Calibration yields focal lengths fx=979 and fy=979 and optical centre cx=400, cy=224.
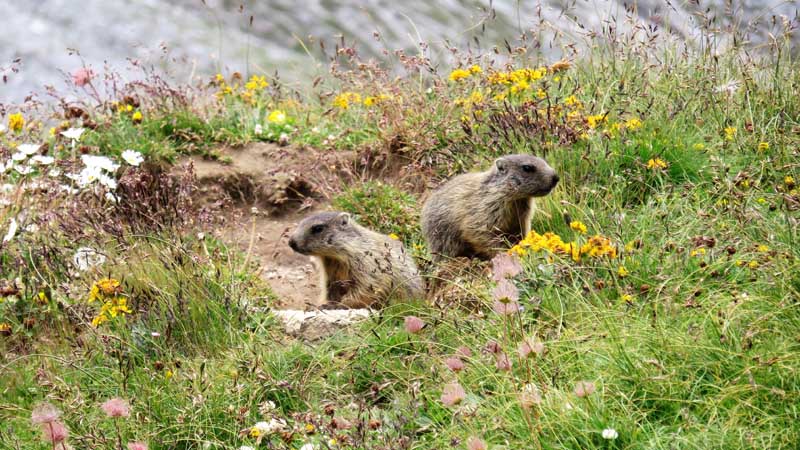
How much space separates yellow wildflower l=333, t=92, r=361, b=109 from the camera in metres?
8.46

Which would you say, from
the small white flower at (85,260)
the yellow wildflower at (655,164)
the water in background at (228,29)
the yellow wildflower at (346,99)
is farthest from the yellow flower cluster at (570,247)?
the water in background at (228,29)

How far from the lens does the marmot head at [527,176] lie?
20.3ft

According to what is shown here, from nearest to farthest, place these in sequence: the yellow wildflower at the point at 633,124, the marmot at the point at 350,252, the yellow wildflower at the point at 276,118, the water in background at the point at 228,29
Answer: the marmot at the point at 350,252 < the yellow wildflower at the point at 633,124 < the yellow wildflower at the point at 276,118 < the water in background at the point at 228,29

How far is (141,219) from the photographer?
5883mm

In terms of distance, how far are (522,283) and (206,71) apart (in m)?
9.20

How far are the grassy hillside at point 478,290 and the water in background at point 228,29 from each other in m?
5.13

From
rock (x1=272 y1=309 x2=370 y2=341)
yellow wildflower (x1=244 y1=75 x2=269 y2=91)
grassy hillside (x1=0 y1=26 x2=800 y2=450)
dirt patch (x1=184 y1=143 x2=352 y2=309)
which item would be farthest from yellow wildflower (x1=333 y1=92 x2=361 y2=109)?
rock (x1=272 y1=309 x2=370 y2=341)

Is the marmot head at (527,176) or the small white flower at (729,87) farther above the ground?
the small white flower at (729,87)

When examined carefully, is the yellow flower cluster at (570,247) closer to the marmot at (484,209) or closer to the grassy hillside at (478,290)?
the grassy hillside at (478,290)

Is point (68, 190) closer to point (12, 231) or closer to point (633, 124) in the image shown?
point (12, 231)

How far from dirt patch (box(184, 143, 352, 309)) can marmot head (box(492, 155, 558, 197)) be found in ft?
5.79

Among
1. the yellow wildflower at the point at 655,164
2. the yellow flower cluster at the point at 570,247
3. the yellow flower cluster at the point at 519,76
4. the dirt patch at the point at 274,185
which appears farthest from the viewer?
the dirt patch at the point at 274,185

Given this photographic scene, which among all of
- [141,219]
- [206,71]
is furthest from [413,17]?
[141,219]

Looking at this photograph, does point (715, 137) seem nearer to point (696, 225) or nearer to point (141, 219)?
point (696, 225)
